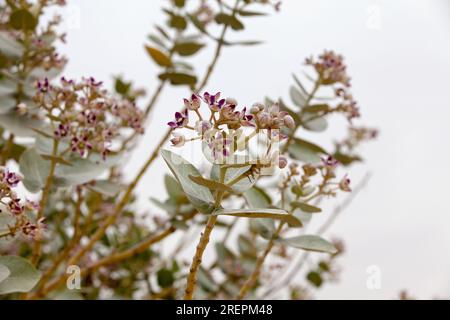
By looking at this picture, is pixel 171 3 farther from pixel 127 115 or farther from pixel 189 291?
pixel 189 291

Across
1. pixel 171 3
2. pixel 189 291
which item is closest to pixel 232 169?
pixel 189 291

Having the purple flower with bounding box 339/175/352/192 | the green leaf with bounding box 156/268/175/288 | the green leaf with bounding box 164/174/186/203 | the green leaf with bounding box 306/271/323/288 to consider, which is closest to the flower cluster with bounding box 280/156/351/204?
the purple flower with bounding box 339/175/352/192

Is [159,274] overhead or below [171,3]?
below

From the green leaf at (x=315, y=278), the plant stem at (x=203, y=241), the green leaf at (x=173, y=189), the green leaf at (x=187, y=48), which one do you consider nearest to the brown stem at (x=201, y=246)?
the plant stem at (x=203, y=241)

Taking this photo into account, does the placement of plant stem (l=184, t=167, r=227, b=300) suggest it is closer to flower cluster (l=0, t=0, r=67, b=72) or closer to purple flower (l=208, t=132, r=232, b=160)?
purple flower (l=208, t=132, r=232, b=160)
